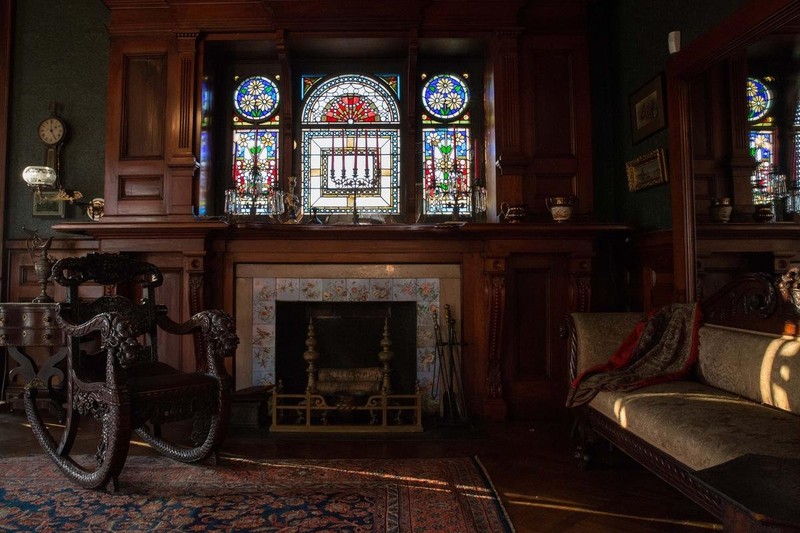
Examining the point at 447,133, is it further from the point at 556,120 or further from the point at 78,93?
the point at 78,93

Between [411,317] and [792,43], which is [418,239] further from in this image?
[792,43]

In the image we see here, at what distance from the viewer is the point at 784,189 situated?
7.52 feet

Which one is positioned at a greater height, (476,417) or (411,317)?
(411,317)

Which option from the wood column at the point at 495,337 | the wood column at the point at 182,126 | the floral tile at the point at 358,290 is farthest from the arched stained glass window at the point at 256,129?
the wood column at the point at 495,337

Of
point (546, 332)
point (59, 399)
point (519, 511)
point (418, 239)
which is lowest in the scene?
point (519, 511)

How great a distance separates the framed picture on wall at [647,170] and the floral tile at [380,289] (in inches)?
76.2

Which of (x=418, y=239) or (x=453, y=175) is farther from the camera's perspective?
(x=453, y=175)

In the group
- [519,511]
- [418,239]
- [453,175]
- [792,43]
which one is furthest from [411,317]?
[792,43]

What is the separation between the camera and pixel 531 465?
9.10ft

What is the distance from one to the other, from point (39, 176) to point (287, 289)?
6.96 feet

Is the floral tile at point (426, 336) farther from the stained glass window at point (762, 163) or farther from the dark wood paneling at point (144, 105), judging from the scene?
the dark wood paneling at point (144, 105)

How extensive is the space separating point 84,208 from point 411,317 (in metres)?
2.79

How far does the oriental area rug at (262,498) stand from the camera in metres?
2.05

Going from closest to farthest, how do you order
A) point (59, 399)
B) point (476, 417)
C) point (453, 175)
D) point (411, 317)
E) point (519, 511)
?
point (519, 511) → point (59, 399) → point (476, 417) → point (411, 317) → point (453, 175)
